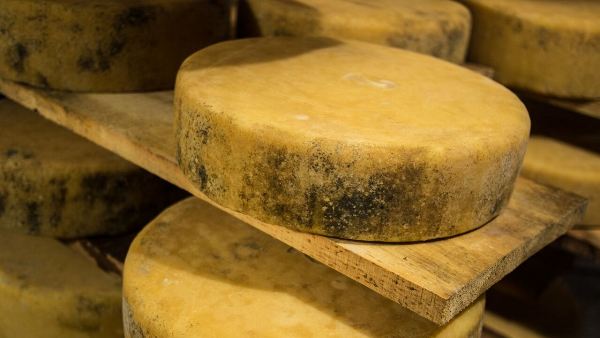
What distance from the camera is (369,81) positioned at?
4.48 ft

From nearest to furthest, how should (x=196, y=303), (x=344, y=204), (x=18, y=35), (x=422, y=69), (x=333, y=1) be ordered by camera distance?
(x=344, y=204)
(x=196, y=303)
(x=422, y=69)
(x=18, y=35)
(x=333, y=1)

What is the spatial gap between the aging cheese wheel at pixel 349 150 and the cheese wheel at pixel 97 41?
38cm

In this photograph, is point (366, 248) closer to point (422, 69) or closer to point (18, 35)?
point (422, 69)

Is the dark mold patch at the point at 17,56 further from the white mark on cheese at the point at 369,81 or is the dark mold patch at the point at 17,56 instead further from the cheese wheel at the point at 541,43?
the cheese wheel at the point at 541,43

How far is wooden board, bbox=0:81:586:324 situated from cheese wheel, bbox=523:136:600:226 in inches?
17.4

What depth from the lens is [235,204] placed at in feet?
3.98

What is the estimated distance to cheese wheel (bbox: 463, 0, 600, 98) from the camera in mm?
1795

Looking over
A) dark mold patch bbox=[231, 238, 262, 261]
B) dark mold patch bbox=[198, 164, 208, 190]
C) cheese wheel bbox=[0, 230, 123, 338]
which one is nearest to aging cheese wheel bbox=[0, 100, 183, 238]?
cheese wheel bbox=[0, 230, 123, 338]

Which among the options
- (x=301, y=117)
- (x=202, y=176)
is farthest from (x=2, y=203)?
(x=301, y=117)

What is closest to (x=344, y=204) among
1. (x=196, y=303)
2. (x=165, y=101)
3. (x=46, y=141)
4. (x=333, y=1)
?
(x=196, y=303)

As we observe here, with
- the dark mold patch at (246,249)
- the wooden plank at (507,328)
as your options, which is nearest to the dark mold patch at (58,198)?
the dark mold patch at (246,249)

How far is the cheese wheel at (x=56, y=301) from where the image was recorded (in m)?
1.73

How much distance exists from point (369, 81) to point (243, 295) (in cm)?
45

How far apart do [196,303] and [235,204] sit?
0.20 m
